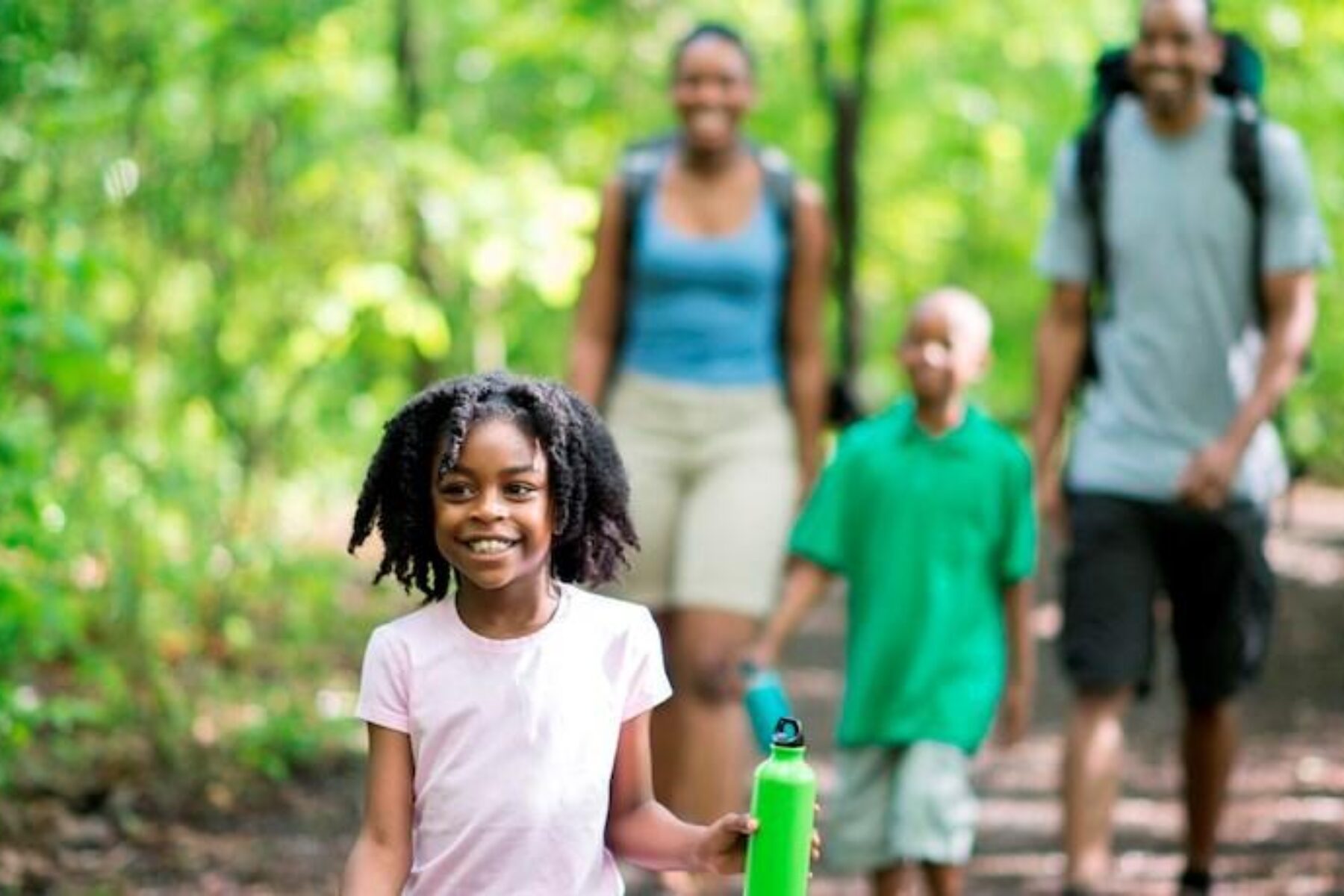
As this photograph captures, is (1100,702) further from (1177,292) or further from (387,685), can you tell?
(387,685)

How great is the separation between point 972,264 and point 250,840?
1735cm

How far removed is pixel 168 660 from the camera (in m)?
8.02

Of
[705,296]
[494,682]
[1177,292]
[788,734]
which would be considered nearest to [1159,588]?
[1177,292]

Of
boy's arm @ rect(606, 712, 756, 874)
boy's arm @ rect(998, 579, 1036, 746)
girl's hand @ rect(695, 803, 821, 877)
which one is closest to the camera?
girl's hand @ rect(695, 803, 821, 877)

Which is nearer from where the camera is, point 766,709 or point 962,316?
point 766,709

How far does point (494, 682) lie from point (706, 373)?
111 inches

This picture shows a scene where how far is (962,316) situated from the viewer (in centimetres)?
548

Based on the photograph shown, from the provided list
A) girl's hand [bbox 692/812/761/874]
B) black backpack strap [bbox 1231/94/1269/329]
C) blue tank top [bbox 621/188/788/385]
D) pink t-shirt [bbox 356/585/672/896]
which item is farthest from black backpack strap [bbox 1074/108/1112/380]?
girl's hand [bbox 692/812/761/874]

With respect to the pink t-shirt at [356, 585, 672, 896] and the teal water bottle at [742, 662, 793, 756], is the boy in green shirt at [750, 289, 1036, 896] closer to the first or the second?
the teal water bottle at [742, 662, 793, 756]

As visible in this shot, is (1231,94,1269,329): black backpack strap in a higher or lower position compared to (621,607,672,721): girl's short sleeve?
higher

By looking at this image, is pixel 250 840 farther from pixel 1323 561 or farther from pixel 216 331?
pixel 1323 561

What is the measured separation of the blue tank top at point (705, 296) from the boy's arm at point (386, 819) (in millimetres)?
2851

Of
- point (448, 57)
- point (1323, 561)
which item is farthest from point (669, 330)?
point (1323, 561)

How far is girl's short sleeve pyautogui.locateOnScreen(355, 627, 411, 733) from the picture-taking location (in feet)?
10.5
